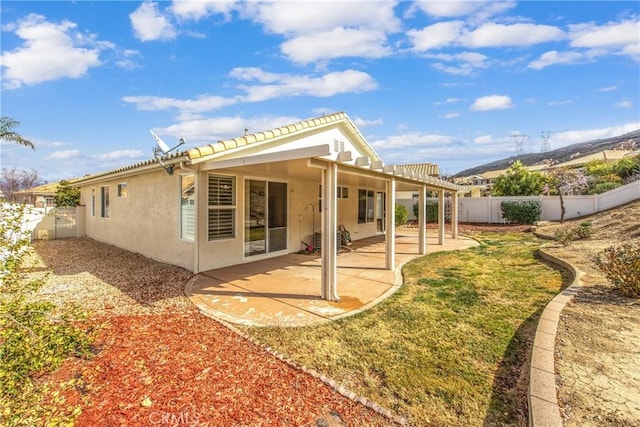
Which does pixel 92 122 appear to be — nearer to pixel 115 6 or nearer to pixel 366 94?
→ pixel 115 6

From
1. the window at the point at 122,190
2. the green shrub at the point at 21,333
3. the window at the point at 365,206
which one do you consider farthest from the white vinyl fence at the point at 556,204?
the green shrub at the point at 21,333

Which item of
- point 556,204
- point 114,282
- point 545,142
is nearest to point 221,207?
point 114,282

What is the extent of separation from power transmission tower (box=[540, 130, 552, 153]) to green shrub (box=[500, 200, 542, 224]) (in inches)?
2858

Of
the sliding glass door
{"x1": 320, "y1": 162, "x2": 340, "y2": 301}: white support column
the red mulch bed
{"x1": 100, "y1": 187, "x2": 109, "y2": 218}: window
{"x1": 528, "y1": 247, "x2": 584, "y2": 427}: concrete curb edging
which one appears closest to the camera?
{"x1": 528, "y1": 247, "x2": 584, "y2": 427}: concrete curb edging

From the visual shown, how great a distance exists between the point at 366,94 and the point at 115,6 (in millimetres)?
13020

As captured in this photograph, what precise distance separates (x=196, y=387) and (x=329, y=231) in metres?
3.69

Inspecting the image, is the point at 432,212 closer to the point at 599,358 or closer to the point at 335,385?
the point at 599,358

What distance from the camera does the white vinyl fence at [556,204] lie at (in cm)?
1906

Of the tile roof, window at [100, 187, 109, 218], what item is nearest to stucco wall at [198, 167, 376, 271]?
window at [100, 187, 109, 218]

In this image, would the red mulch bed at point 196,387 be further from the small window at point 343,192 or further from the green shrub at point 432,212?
the green shrub at point 432,212

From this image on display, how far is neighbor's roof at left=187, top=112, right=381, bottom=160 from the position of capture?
717 centimetres

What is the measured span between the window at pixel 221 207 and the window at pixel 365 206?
8523 millimetres

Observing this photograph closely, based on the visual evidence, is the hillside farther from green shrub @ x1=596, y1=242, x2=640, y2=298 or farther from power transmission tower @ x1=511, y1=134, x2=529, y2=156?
green shrub @ x1=596, y1=242, x2=640, y2=298

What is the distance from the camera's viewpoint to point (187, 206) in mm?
8500
